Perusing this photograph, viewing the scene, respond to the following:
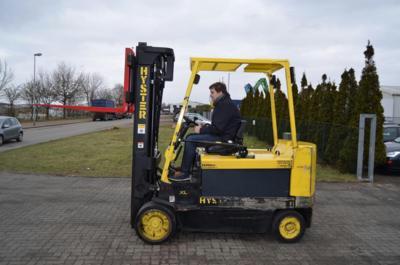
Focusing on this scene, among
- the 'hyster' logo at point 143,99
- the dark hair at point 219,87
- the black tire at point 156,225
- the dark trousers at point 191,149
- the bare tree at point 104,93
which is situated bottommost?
the black tire at point 156,225

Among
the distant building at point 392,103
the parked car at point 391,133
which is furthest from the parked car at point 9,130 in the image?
the distant building at point 392,103

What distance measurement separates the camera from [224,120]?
5547mm

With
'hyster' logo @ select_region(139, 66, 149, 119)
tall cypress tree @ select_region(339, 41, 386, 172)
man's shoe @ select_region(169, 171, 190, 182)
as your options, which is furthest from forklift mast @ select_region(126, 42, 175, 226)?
tall cypress tree @ select_region(339, 41, 386, 172)

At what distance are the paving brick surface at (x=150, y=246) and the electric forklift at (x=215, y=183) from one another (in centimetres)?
28

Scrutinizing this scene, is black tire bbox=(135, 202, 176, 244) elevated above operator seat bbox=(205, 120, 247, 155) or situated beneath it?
situated beneath

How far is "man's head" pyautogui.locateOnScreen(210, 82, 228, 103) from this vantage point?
5.65m

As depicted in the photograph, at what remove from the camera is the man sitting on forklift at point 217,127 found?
5.55 m

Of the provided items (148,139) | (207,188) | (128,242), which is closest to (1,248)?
(128,242)

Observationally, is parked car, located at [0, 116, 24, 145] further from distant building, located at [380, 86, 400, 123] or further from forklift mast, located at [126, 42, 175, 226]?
distant building, located at [380, 86, 400, 123]

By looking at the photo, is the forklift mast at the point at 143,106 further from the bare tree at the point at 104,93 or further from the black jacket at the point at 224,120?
the bare tree at the point at 104,93

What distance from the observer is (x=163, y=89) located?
239 inches

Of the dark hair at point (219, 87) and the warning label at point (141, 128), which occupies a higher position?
the dark hair at point (219, 87)

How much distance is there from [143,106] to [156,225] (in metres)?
1.68

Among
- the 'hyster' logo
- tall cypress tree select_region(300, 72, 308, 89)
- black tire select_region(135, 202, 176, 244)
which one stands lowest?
black tire select_region(135, 202, 176, 244)
